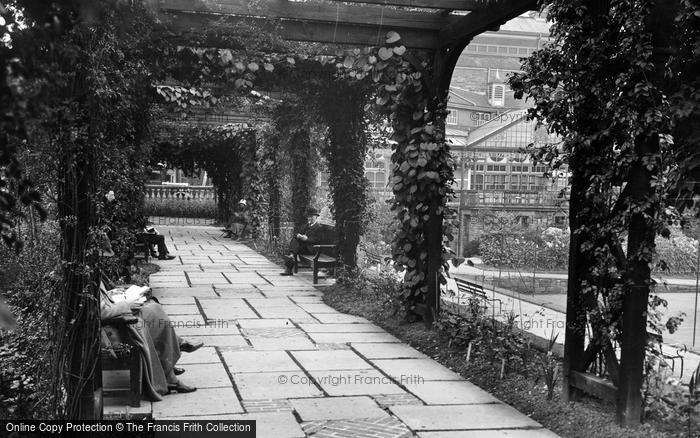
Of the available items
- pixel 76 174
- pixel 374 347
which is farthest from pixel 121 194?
pixel 76 174

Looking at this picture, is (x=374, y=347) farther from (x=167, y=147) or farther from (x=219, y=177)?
(x=219, y=177)

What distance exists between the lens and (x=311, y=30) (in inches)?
223

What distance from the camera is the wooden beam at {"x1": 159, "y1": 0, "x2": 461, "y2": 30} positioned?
211 inches

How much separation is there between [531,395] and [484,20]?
2.71 metres

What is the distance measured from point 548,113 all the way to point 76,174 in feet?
A: 8.31

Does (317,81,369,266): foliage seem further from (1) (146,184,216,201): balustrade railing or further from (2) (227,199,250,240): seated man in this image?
(1) (146,184,216,201): balustrade railing

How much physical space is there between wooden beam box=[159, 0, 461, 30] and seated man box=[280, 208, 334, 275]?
15.7 feet

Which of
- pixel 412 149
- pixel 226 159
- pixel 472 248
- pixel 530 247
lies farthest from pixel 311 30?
pixel 226 159

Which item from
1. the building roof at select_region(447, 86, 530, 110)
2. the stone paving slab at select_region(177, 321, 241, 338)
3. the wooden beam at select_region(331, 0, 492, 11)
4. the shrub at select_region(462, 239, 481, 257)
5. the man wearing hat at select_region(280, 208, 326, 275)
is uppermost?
the building roof at select_region(447, 86, 530, 110)

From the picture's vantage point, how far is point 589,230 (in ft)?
12.0

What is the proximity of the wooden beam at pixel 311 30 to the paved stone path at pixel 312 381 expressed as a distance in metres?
2.59

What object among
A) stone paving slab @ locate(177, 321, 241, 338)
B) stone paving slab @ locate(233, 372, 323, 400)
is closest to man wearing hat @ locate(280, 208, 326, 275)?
stone paving slab @ locate(177, 321, 241, 338)

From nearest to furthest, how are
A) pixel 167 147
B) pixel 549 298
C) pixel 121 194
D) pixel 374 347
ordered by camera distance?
pixel 374 347
pixel 121 194
pixel 549 298
pixel 167 147

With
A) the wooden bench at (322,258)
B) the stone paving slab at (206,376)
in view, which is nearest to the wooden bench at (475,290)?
the stone paving slab at (206,376)
